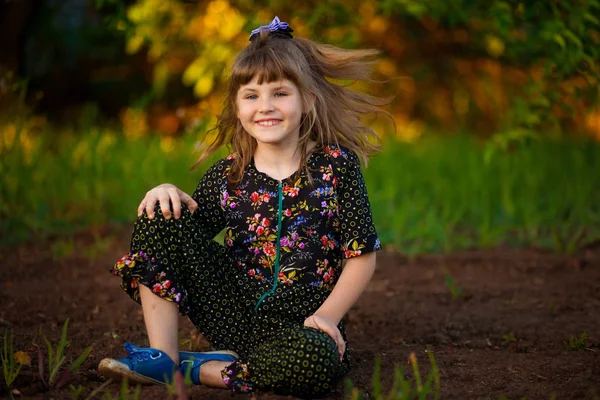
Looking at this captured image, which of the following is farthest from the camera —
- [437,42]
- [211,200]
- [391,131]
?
[437,42]

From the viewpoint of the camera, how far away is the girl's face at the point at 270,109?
2.39m

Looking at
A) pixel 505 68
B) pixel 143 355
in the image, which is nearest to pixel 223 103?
pixel 143 355

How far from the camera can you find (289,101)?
7.90 feet

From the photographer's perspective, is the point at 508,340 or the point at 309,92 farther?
the point at 508,340

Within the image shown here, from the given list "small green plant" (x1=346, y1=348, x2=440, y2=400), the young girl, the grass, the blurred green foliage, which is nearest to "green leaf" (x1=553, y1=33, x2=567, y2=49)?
the blurred green foliage

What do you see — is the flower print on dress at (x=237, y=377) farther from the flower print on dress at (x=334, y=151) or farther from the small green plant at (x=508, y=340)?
the small green plant at (x=508, y=340)

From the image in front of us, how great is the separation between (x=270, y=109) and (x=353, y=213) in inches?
15.9

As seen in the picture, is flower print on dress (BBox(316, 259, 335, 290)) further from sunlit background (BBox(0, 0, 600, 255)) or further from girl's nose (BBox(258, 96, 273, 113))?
sunlit background (BBox(0, 0, 600, 255))

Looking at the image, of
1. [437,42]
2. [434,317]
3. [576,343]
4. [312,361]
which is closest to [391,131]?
[437,42]

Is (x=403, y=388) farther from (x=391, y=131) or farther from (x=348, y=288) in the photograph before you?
(x=391, y=131)

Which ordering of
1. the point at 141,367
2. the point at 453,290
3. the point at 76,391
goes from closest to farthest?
the point at 76,391, the point at 141,367, the point at 453,290

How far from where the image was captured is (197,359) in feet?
7.50

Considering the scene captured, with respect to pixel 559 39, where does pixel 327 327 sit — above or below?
below

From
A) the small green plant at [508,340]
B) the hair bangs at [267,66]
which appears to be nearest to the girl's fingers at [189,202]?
the hair bangs at [267,66]
